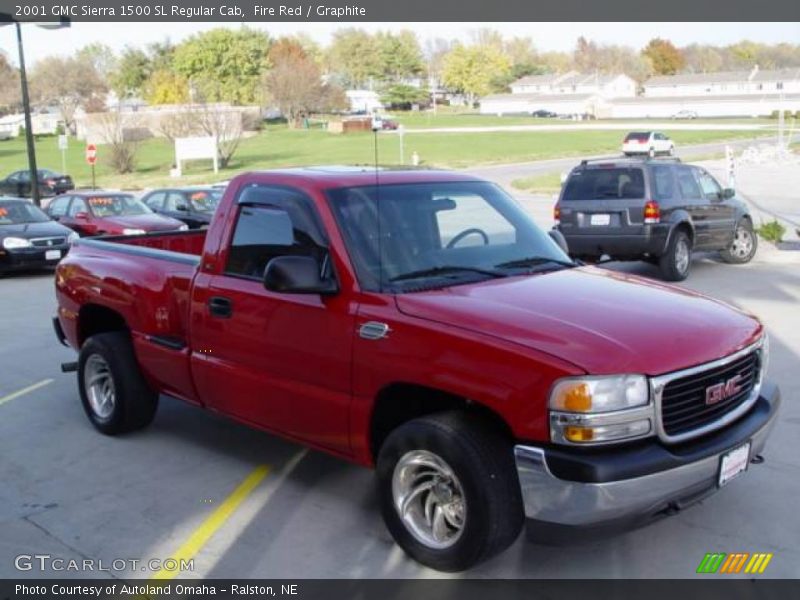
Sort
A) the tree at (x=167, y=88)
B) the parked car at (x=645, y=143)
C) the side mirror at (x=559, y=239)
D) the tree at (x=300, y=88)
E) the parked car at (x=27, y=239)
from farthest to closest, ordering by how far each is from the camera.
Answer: the tree at (x=167, y=88)
the parked car at (x=645, y=143)
the tree at (x=300, y=88)
the parked car at (x=27, y=239)
the side mirror at (x=559, y=239)

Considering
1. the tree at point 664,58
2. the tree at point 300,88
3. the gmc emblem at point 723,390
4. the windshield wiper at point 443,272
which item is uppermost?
the tree at point 664,58

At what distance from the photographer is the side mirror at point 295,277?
15.1 ft

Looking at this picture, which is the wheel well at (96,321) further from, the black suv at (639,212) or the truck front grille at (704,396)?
the black suv at (639,212)

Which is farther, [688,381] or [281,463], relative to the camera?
[281,463]

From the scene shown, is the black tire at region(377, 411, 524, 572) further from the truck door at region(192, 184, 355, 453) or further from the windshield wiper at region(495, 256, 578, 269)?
the windshield wiper at region(495, 256, 578, 269)

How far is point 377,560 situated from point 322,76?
54855 millimetres

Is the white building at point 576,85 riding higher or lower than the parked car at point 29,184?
higher

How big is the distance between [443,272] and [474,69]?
132 m

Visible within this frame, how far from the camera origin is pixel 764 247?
16.2 metres

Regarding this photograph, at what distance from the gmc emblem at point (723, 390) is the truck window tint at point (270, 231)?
206 centimetres

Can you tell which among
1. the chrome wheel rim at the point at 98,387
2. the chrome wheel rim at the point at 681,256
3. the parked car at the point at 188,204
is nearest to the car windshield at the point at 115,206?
the parked car at the point at 188,204

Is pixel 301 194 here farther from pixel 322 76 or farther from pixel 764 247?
pixel 322 76

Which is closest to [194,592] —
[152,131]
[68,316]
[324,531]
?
[324,531]

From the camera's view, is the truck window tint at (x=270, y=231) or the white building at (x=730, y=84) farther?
the white building at (x=730, y=84)
